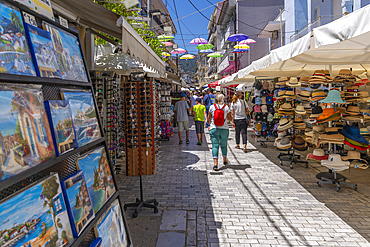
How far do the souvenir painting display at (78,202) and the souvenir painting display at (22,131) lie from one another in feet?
0.76

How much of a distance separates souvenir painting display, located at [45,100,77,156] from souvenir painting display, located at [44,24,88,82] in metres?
0.24

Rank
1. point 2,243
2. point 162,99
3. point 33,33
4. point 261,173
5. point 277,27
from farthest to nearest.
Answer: point 277,27
point 162,99
point 261,173
point 33,33
point 2,243

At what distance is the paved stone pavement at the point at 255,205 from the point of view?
3836mm

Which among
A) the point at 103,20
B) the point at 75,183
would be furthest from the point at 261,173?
the point at 75,183

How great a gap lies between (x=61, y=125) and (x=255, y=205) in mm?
4176

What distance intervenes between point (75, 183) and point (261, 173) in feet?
19.8

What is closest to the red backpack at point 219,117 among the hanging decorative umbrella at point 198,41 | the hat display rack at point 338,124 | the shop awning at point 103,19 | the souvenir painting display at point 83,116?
the hat display rack at point 338,124

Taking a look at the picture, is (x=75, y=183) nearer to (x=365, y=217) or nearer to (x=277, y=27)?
(x=365, y=217)

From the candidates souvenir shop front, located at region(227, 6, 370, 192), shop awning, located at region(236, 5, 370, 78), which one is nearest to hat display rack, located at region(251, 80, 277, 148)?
shop awning, located at region(236, 5, 370, 78)

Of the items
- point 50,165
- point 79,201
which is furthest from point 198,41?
point 50,165

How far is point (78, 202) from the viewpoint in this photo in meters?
1.65

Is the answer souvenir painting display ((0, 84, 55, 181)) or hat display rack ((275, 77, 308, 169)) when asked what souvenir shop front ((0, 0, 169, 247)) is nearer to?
souvenir painting display ((0, 84, 55, 181))

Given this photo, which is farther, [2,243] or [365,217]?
[365,217]

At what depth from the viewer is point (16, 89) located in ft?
4.21
